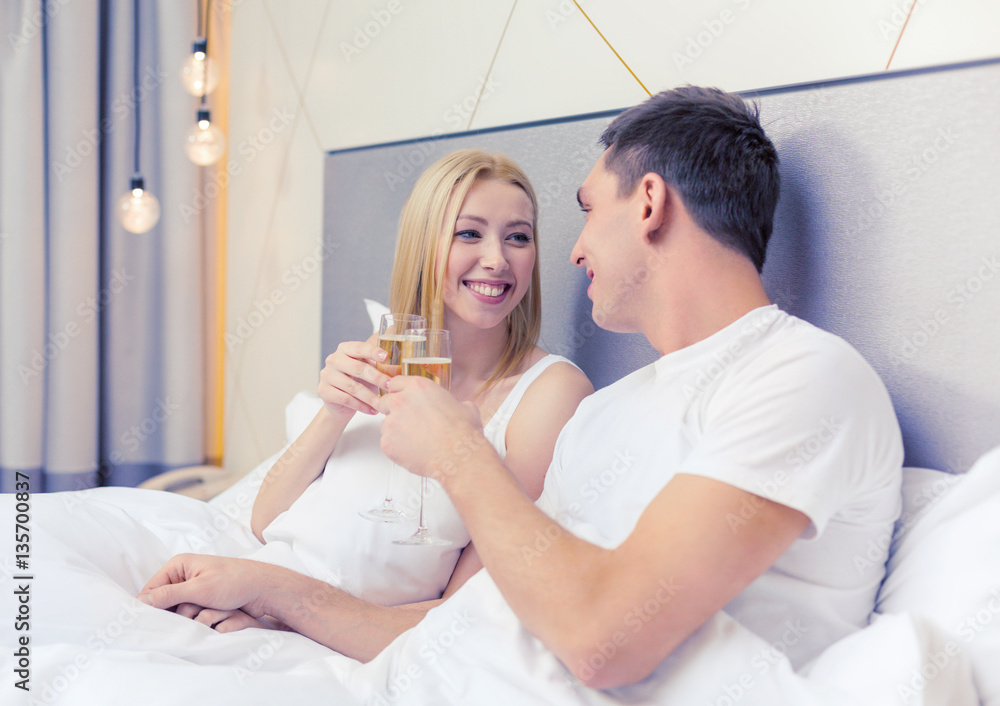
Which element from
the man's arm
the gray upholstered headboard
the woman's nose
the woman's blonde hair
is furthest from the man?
the woman's blonde hair

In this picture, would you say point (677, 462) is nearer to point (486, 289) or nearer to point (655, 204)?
point (655, 204)

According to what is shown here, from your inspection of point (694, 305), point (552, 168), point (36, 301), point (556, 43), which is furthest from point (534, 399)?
point (36, 301)

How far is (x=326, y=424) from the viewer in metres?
1.36

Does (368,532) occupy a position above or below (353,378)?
below

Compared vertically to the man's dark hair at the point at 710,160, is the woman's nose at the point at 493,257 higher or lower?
lower

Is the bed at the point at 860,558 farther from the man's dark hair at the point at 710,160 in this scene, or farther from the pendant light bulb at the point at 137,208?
the pendant light bulb at the point at 137,208

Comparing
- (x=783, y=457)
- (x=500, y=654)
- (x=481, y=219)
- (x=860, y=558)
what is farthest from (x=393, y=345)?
(x=860, y=558)

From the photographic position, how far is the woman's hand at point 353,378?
1244 mm

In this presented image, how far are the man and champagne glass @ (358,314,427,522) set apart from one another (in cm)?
9

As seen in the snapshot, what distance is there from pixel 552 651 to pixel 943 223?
0.78 metres

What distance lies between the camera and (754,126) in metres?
1.06

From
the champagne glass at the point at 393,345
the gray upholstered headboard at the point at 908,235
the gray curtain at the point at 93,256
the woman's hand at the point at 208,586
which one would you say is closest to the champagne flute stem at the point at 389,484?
the champagne glass at the point at 393,345

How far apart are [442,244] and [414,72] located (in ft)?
2.57

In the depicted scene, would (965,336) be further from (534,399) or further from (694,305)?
(534,399)
